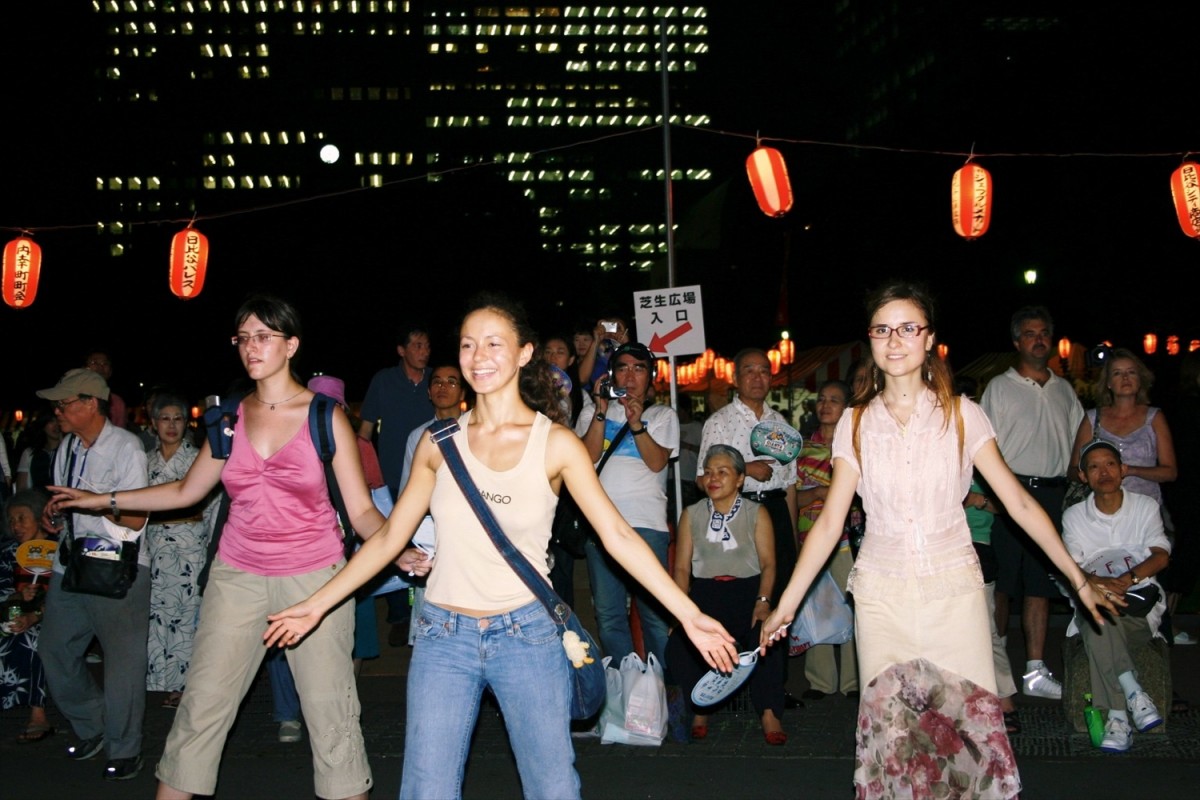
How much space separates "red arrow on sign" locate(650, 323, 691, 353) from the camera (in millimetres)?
9375

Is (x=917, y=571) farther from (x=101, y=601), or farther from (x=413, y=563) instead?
(x=101, y=601)

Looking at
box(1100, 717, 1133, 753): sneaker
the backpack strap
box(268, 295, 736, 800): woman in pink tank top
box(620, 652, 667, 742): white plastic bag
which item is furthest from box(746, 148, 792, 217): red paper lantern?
box(268, 295, 736, 800): woman in pink tank top

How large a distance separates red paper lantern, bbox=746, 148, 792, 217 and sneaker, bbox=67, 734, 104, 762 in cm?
1044

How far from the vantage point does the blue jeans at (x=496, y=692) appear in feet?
11.3

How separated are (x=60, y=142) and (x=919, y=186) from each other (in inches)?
996

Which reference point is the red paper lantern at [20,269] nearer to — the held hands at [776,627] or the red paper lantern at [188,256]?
the red paper lantern at [188,256]

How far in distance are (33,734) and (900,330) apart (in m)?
5.36

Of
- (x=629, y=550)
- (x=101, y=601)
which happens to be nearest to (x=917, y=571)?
(x=629, y=550)

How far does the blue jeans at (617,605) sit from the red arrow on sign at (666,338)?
2.75 meters

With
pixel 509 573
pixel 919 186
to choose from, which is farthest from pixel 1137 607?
pixel 919 186

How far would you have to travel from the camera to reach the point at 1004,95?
37250 mm

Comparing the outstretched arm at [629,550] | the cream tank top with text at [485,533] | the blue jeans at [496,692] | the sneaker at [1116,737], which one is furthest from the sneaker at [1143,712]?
the cream tank top with text at [485,533]

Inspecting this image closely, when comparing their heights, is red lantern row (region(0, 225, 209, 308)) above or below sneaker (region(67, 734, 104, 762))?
above

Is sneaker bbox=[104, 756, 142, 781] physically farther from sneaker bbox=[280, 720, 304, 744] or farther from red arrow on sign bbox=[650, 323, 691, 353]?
red arrow on sign bbox=[650, 323, 691, 353]
